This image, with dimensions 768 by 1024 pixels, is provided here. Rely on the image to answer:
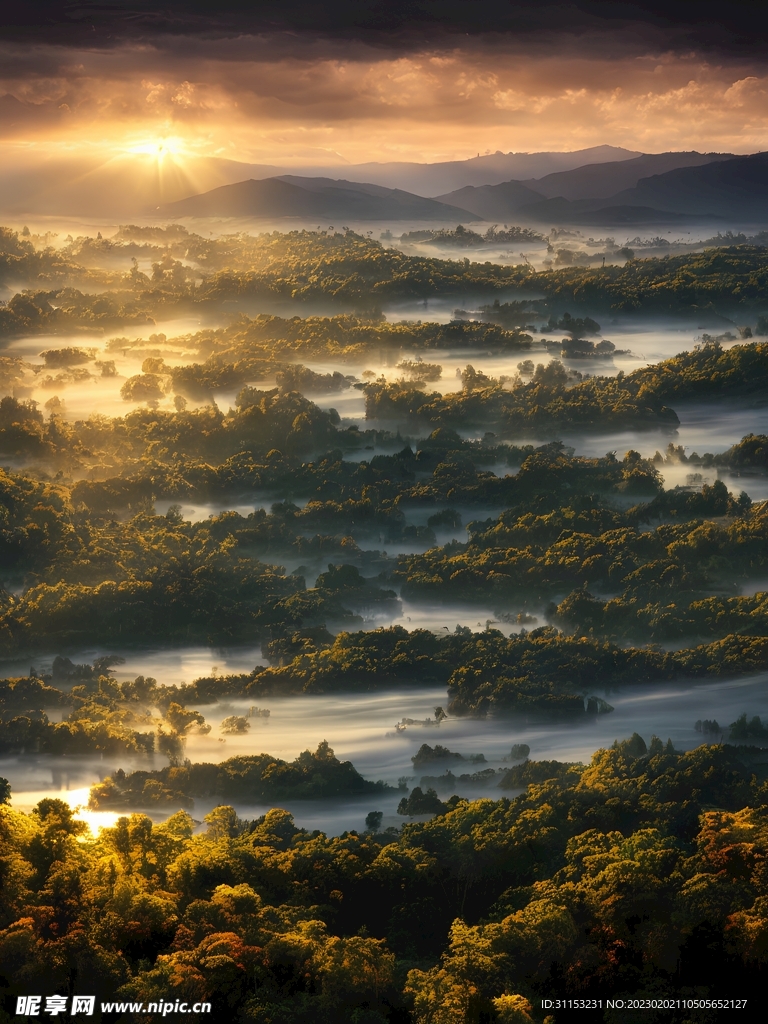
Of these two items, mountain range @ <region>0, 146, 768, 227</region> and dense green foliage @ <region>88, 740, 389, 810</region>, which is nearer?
dense green foliage @ <region>88, 740, 389, 810</region>

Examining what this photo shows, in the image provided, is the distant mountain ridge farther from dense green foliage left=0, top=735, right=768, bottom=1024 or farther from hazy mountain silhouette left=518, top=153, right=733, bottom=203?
dense green foliage left=0, top=735, right=768, bottom=1024

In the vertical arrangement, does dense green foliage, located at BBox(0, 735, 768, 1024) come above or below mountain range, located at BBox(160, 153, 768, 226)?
below

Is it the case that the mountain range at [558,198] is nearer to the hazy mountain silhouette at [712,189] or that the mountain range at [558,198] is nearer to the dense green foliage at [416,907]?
the hazy mountain silhouette at [712,189]

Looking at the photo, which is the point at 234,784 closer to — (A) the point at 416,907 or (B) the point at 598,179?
(A) the point at 416,907

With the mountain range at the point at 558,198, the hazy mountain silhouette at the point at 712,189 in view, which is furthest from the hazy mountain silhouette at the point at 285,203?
the hazy mountain silhouette at the point at 712,189

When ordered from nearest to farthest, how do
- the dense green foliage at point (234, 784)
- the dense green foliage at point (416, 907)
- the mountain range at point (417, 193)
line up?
the dense green foliage at point (416, 907)
the dense green foliage at point (234, 784)
the mountain range at point (417, 193)

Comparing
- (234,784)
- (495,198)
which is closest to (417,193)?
(495,198)

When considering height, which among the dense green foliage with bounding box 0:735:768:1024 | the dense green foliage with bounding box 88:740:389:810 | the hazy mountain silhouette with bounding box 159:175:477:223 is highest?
the hazy mountain silhouette with bounding box 159:175:477:223

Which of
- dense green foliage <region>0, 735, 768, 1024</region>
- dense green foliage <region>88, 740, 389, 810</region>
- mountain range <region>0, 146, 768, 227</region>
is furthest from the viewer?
mountain range <region>0, 146, 768, 227</region>

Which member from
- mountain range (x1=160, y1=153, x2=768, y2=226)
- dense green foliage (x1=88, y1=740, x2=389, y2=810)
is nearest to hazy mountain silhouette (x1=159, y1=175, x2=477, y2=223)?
mountain range (x1=160, y1=153, x2=768, y2=226)
